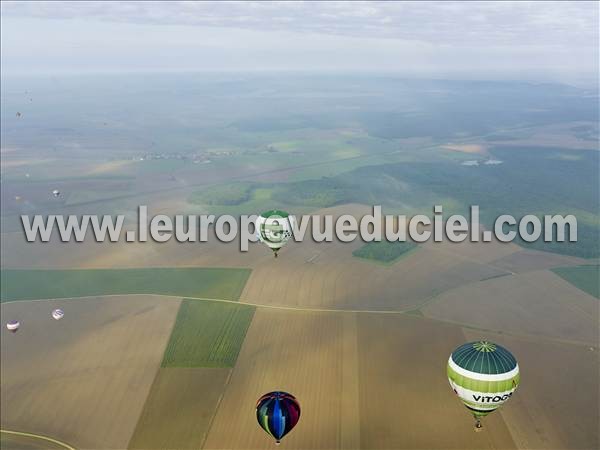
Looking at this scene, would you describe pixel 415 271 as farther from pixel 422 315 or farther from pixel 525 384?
pixel 525 384

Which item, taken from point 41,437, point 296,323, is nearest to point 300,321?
point 296,323

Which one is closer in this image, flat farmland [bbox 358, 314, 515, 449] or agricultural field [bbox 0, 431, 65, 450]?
flat farmland [bbox 358, 314, 515, 449]

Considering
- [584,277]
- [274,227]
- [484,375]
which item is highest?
[274,227]

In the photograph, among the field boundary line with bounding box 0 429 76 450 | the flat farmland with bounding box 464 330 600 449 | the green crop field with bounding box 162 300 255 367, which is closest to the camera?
the flat farmland with bounding box 464 330 600 449

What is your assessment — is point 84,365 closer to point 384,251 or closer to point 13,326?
point 13,326

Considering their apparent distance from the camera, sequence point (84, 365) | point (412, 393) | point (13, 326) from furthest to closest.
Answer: point (13, 326) → point (84, 365) → point (412, 393)

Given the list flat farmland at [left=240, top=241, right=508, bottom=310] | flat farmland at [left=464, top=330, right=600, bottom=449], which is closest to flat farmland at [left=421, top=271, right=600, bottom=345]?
flat farmland at [left=240, top=241, right=508, bottom=310]

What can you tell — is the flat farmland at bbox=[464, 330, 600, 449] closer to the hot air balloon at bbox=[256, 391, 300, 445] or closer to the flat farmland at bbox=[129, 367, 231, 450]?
the hot air balloon at bbox=[256, 391, 300, 445]

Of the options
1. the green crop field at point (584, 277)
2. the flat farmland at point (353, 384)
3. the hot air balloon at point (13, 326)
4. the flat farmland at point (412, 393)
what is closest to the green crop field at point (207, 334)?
the flat farmland at point (353, 384)
